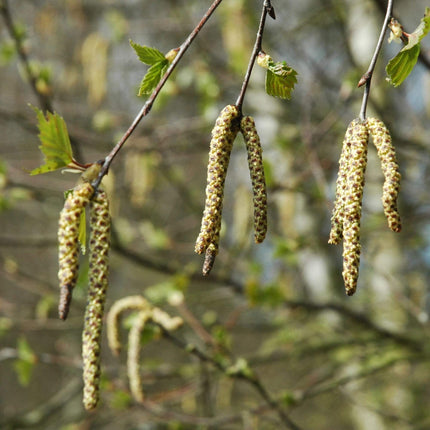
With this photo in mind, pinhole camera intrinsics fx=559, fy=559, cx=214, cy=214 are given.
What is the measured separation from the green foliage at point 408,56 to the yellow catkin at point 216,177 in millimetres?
363

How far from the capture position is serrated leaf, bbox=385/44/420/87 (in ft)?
3.96

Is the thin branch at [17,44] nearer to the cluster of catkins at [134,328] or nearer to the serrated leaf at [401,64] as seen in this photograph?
the cluster of catkins at [134,328]

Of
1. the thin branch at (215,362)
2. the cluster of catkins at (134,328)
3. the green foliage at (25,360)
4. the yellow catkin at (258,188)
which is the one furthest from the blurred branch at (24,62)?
the yellow catkin at (258,188)

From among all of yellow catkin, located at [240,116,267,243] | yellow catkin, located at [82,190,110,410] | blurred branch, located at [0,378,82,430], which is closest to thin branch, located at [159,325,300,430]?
yellow catkin, located at [82,190,110,410]

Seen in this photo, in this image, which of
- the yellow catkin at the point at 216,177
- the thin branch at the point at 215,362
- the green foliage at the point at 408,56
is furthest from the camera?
the thin branch at the point at 215,362

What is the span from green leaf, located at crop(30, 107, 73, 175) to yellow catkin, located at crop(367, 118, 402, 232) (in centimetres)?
65

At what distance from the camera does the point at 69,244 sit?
1096 millimetres

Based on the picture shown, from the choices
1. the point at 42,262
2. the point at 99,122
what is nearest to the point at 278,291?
the point at 99,122

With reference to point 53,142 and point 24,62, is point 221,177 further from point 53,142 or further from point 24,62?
point 24,62

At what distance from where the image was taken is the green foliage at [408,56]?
118cm

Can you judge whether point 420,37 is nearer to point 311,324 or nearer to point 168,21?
point 311,324

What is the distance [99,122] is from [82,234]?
3491 mm

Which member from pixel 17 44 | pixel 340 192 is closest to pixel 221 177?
pixel 340 192

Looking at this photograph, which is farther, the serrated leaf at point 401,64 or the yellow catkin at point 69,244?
the serrated leaf at point 401,64
